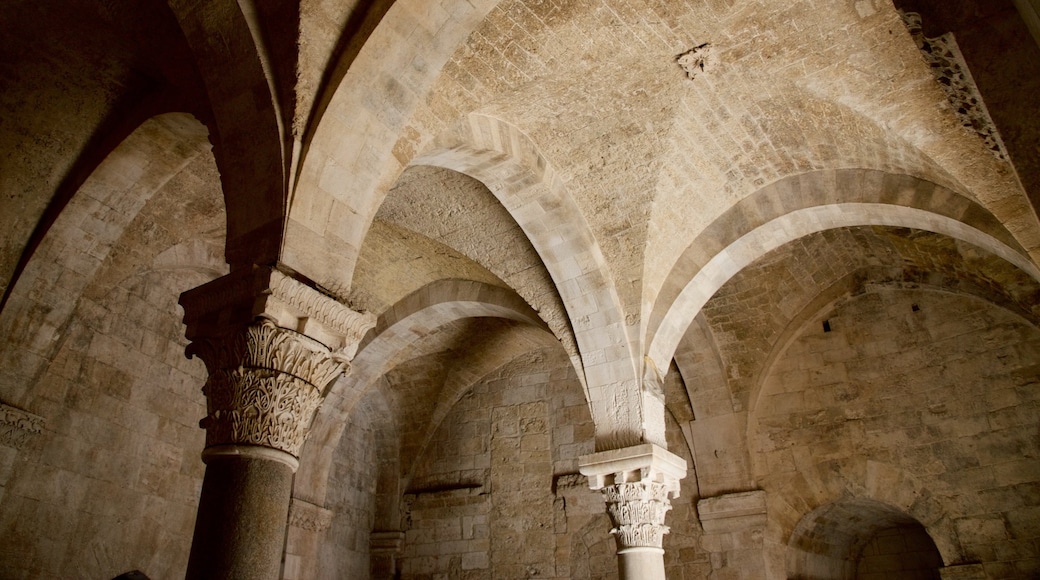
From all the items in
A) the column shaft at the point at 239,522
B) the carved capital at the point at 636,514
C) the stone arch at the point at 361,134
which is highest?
the stone arch at the point at 361,134

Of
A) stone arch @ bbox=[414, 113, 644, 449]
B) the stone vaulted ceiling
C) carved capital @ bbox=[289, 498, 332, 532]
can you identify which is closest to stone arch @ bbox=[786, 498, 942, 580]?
the stone vaulted ceiling

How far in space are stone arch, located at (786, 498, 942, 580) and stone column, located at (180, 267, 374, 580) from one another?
6.40 m

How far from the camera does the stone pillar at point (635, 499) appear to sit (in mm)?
5809

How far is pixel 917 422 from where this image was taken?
7.76 m

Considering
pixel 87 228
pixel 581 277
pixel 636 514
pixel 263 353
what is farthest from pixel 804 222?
pixel 87 228

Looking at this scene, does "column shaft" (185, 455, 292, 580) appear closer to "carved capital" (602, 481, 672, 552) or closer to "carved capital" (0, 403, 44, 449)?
"carved capital" (0, 403, 44, 449)

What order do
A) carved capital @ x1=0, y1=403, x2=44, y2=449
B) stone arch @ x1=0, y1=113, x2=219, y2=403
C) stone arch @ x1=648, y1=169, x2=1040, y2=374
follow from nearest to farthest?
carved capital @ x1=0, y1=403, x2=44, y2=449, stone arch @ x1=0, y1=113, x2=219, y2=403, stone arch @ x1=648, y1=169, x2=1040, y2=374

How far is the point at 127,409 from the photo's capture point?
20.5ft

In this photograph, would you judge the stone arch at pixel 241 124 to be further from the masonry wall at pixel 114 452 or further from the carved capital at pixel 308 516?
the carved capital at pixel 308 516

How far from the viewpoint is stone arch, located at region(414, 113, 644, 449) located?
19.1 ft

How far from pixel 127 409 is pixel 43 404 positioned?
73cm

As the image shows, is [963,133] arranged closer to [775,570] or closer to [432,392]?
[775,570]

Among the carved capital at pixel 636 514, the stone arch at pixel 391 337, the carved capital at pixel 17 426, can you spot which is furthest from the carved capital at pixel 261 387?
the stone arch at pixel 391 337

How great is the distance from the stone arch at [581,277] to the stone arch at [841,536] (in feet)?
9.99
